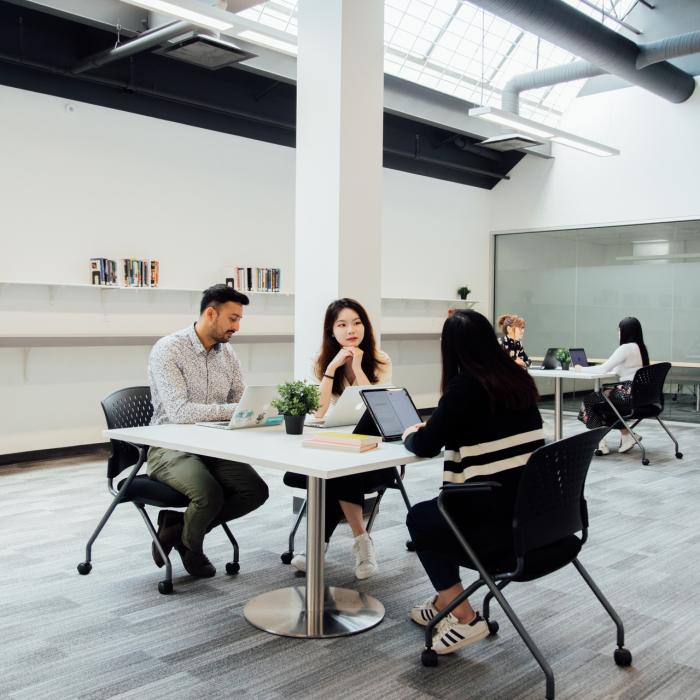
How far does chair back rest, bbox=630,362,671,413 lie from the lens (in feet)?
23.7

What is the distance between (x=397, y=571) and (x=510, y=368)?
159 centimetres

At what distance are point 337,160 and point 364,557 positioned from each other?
8.12 ft

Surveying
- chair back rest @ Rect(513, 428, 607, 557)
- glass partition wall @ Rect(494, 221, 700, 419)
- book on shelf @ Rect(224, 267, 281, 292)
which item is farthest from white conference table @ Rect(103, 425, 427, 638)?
glass partition wall @ Rect(494, 221, 700, 419)

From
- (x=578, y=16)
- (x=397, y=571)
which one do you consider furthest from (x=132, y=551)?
(x=578, y=16)

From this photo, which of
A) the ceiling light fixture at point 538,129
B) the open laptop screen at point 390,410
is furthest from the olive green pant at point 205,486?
the ceiling light fixture at point 538,129

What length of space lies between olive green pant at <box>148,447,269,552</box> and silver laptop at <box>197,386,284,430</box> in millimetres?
225

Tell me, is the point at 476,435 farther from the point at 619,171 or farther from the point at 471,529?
the point at 619,171

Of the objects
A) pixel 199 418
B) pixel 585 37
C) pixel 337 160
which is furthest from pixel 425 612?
pixel 585 37

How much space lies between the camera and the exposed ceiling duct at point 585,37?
708 centimetres

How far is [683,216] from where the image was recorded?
1008 cm

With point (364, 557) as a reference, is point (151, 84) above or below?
above

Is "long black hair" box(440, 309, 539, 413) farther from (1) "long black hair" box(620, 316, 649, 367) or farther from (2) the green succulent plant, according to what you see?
(1) "long black hair" box(620, 316, 649, 367)

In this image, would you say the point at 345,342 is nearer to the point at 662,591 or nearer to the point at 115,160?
the point at 662,591

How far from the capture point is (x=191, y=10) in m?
5.39
